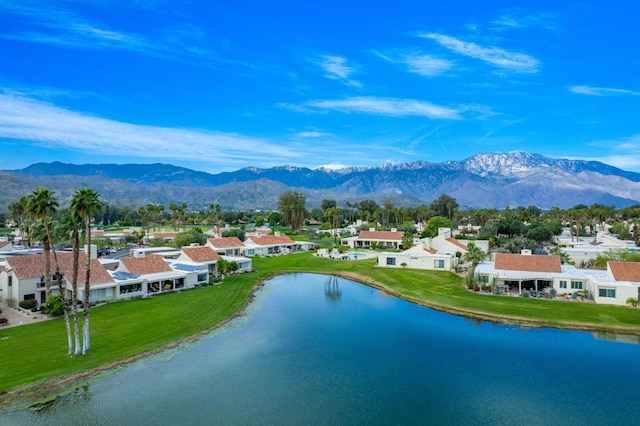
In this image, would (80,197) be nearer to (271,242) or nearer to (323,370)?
(323,370)

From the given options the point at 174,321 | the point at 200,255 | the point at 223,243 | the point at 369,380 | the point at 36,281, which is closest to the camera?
the point at 369,380

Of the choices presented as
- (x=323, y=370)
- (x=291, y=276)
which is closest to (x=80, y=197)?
(x=323, y=370)

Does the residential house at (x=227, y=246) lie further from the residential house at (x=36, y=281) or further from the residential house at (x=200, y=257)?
the residential house at (x=36, y=281)

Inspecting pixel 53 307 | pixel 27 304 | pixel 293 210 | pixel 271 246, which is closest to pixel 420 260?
pixel 271 246

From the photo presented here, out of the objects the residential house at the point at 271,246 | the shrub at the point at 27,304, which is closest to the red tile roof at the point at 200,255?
the residential house at the point at 271,246

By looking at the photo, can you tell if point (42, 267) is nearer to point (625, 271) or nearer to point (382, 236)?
point (625, 271)
